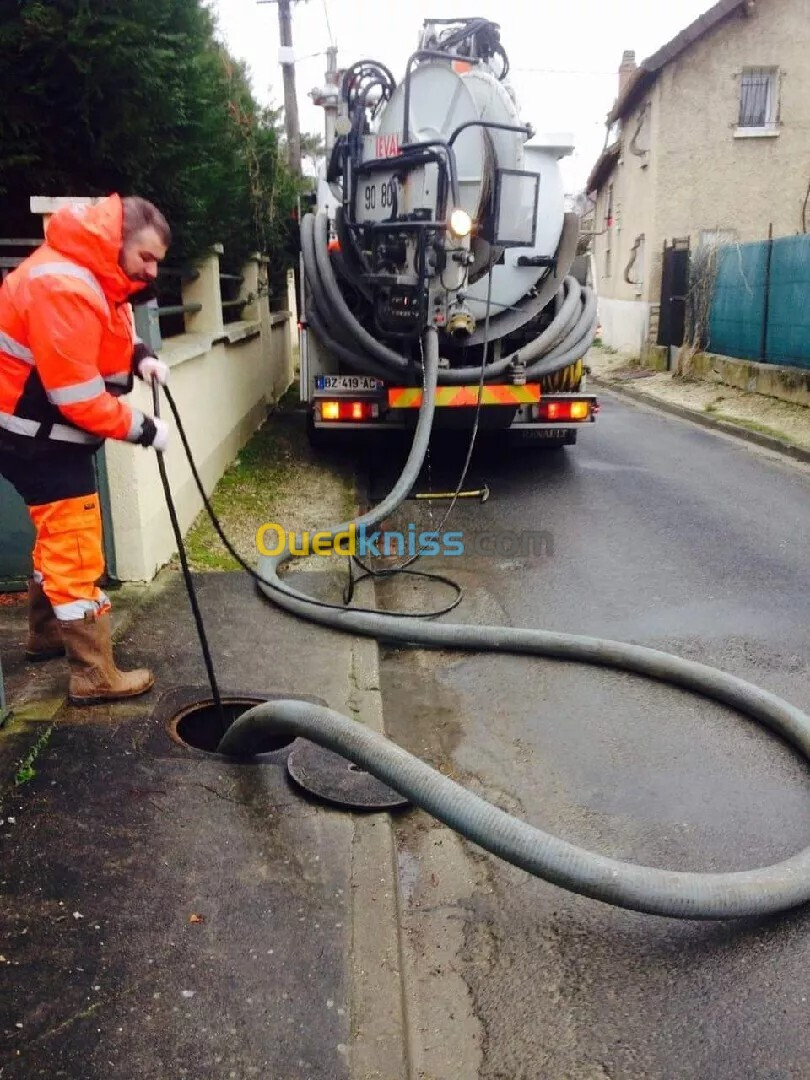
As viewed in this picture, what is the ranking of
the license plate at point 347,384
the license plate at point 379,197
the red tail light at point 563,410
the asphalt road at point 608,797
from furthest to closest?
the red tail light at point 563,410 → the license plate at point 347,384 → the license plate at point 379,197 → the asphalt road at point 608,797

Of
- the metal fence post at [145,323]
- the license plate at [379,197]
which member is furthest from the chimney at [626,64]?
the metal fence post at [145,323]

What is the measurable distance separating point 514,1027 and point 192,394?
4.86m

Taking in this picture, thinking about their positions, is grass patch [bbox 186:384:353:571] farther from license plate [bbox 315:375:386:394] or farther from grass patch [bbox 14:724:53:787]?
grass patch [bbox 14:724:53:787]

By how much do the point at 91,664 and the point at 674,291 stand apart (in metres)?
15.8

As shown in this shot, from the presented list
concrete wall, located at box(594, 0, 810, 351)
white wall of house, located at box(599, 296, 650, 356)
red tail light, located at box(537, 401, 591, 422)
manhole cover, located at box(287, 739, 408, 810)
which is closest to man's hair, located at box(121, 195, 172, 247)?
manhole cover, located at box(287, 739, 408, 810)

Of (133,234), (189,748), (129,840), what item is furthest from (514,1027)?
(133,234)

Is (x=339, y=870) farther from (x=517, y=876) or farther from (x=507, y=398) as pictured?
(x=507, y=398)

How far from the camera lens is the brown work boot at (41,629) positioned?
12.0 ft

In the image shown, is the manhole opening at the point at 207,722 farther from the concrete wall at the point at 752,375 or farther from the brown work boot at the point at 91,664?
the concrete wall at the point at 752,375

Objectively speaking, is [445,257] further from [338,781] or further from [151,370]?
[338,781]

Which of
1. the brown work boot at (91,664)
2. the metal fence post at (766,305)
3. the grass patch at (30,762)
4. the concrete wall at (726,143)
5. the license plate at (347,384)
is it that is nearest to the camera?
the grass patch at (30,762)

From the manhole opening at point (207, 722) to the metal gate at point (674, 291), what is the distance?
48.6 feet

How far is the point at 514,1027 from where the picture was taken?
2.18 metres

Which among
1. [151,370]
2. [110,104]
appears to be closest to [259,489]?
[110,104]
